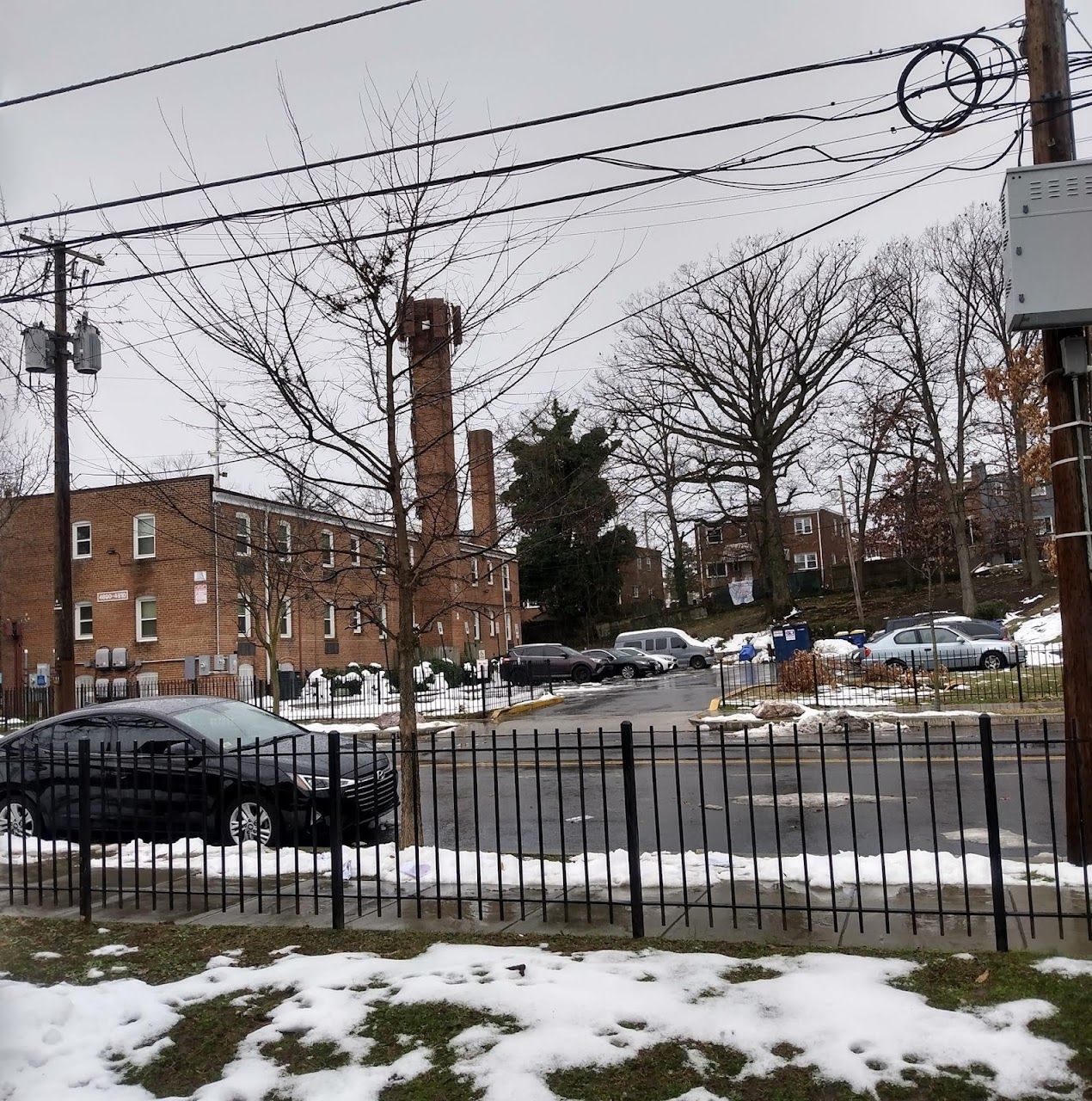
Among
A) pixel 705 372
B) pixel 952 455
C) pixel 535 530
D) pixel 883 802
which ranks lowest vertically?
pixel 883 802

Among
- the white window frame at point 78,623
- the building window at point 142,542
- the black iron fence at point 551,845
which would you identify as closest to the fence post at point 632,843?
the black iron fence at point 551,845

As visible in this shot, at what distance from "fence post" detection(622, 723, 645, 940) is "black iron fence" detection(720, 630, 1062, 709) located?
14.7 meters

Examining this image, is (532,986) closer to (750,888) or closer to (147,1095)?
(147,1095)

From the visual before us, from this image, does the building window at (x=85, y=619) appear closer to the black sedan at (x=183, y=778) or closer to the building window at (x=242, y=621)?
the building window at (x=242, y=621)

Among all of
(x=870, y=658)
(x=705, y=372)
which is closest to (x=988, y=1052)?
(x=870, y=658)

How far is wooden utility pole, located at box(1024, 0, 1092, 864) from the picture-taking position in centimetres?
750

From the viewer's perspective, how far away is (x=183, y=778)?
9.22m

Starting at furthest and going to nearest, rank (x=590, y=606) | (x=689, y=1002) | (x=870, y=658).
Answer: (x=590, y=606) < (x=870, y=658) < (x=689, y=1002)

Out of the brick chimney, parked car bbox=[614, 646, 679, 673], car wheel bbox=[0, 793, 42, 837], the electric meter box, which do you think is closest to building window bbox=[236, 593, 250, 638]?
parked car bbox=[614, 646, 679, 673]

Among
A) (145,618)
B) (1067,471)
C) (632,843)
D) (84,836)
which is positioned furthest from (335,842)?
(145,618)

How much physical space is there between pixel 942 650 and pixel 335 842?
2558cm

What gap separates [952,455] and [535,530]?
46380mm

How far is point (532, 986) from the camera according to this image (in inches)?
209

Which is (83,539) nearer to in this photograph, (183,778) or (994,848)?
(183,778)
